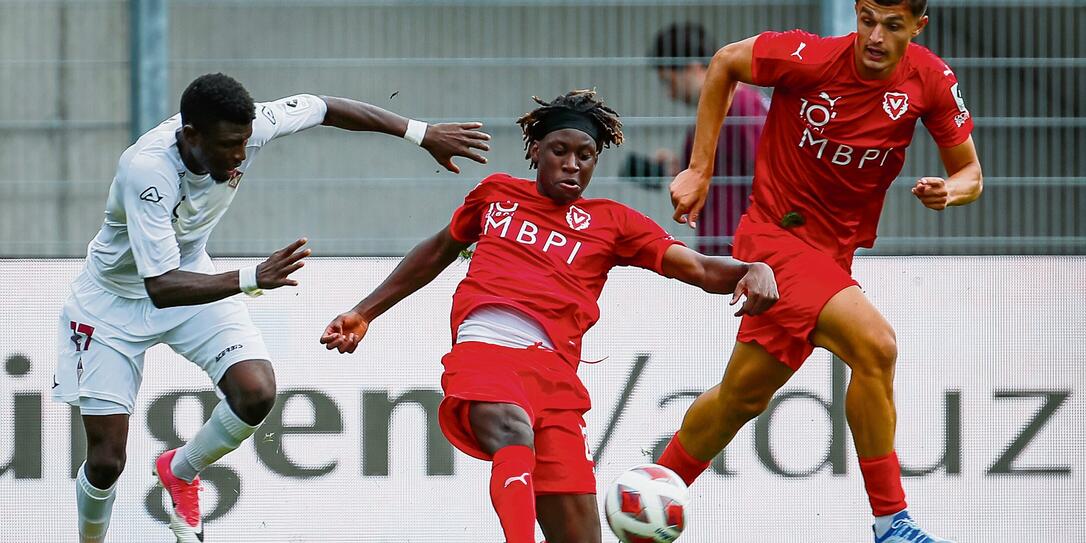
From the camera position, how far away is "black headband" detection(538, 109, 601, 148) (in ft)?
17.3

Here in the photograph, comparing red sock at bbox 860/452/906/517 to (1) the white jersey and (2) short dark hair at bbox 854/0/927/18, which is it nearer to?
(2) short dark hair at bbox 854/0/927/18

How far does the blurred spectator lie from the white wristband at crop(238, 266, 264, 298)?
2500 mm

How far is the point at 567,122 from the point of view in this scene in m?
5.29

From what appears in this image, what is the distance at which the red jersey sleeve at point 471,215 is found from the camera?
5.40m

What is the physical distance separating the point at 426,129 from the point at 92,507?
1866mm

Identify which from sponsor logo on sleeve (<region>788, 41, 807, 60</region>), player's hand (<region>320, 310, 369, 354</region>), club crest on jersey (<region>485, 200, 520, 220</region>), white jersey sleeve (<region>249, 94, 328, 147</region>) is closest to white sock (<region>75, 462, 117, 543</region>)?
player's hand (<region>320, 310, 369, 354</region>)

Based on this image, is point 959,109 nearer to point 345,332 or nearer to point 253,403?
point 345,332

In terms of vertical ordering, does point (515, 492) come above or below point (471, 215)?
below

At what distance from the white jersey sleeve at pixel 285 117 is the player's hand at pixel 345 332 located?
0.86 metres

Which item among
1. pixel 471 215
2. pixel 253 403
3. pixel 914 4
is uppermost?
pixel 914 4

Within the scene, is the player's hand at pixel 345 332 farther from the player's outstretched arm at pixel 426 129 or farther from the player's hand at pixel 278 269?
the player's outstretched arm at pixel 426 129

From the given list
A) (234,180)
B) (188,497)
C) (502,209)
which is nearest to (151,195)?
(234,180)

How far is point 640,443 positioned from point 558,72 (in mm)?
1852

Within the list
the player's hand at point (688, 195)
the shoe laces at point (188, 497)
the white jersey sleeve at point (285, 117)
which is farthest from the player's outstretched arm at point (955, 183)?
the shoe laces at point (188, 497)
